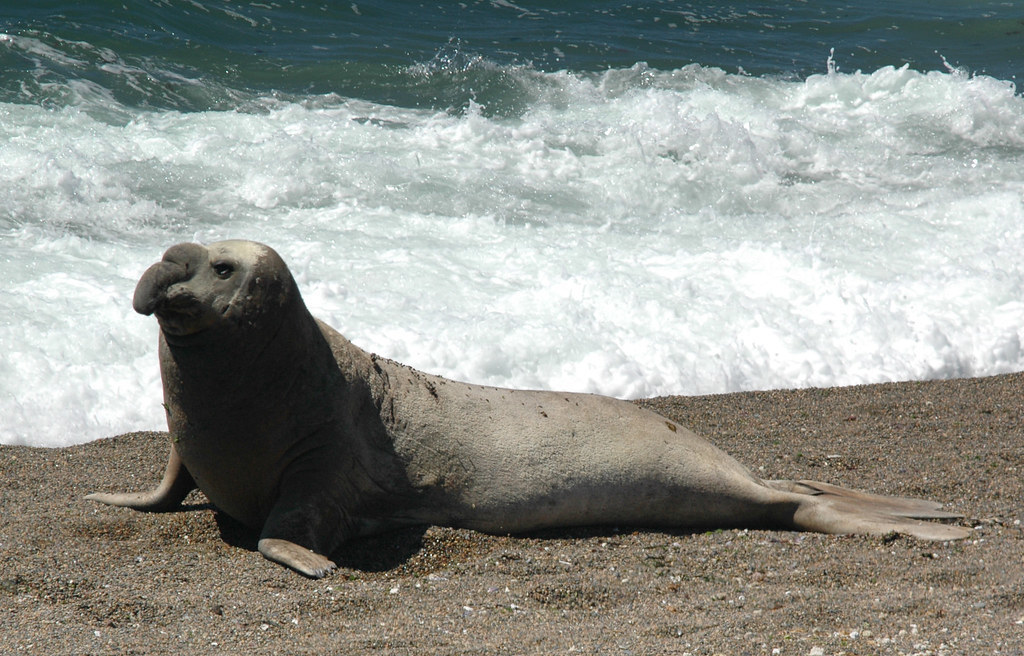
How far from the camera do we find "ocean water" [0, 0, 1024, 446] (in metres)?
7.88

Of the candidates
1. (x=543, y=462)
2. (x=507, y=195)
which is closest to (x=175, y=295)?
(x=543, y=462)

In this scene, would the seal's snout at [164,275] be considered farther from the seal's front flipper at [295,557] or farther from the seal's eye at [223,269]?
the seal's front flipper at [295,557]

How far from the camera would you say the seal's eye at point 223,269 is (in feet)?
13.9

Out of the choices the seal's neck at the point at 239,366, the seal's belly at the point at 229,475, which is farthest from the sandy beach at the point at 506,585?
the seal's neck at the point at 239,366

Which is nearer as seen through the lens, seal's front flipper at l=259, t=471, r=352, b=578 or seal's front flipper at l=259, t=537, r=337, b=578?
seal's front flipper at l=259, t=537, r=337, b=578

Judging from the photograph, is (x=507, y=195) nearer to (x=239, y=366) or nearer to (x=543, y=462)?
(x=543, y=462)

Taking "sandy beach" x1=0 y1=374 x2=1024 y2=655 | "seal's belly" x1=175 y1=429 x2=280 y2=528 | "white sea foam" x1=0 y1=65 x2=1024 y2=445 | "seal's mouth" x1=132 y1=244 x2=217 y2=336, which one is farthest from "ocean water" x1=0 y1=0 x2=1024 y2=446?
"seal's mouth" x1=132 y1=244 x2=217 y2=336

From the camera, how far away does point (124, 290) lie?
26.1 ft

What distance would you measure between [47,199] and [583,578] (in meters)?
7.12

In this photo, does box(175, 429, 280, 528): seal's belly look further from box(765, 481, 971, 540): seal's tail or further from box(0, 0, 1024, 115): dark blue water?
box(0, 0, 1024, 115): dark blue water

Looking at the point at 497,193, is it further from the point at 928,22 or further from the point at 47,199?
the point at 928,22

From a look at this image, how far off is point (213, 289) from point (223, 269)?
0.10 meters

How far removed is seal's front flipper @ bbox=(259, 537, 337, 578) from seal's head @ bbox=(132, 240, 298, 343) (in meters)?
0.86

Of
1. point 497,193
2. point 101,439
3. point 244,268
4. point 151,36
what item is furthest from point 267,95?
point 244,268
